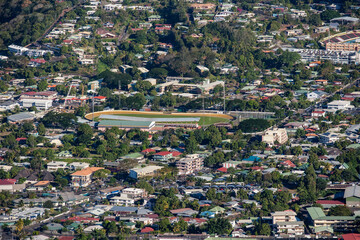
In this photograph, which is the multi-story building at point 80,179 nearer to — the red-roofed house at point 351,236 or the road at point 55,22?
the red-roofed house at point 351,236

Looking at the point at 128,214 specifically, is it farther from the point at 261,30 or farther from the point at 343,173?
the point at 261,30

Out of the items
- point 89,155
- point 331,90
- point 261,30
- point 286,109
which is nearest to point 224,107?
point 286,109

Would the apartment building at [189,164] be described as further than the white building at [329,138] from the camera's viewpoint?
No

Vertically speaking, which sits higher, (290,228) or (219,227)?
(219,227)

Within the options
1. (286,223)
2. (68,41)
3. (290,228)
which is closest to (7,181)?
(286,223)

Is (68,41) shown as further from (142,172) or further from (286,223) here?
(286,223)

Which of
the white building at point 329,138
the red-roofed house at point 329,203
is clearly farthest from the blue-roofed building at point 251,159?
the red-roofed house at point 329,203
